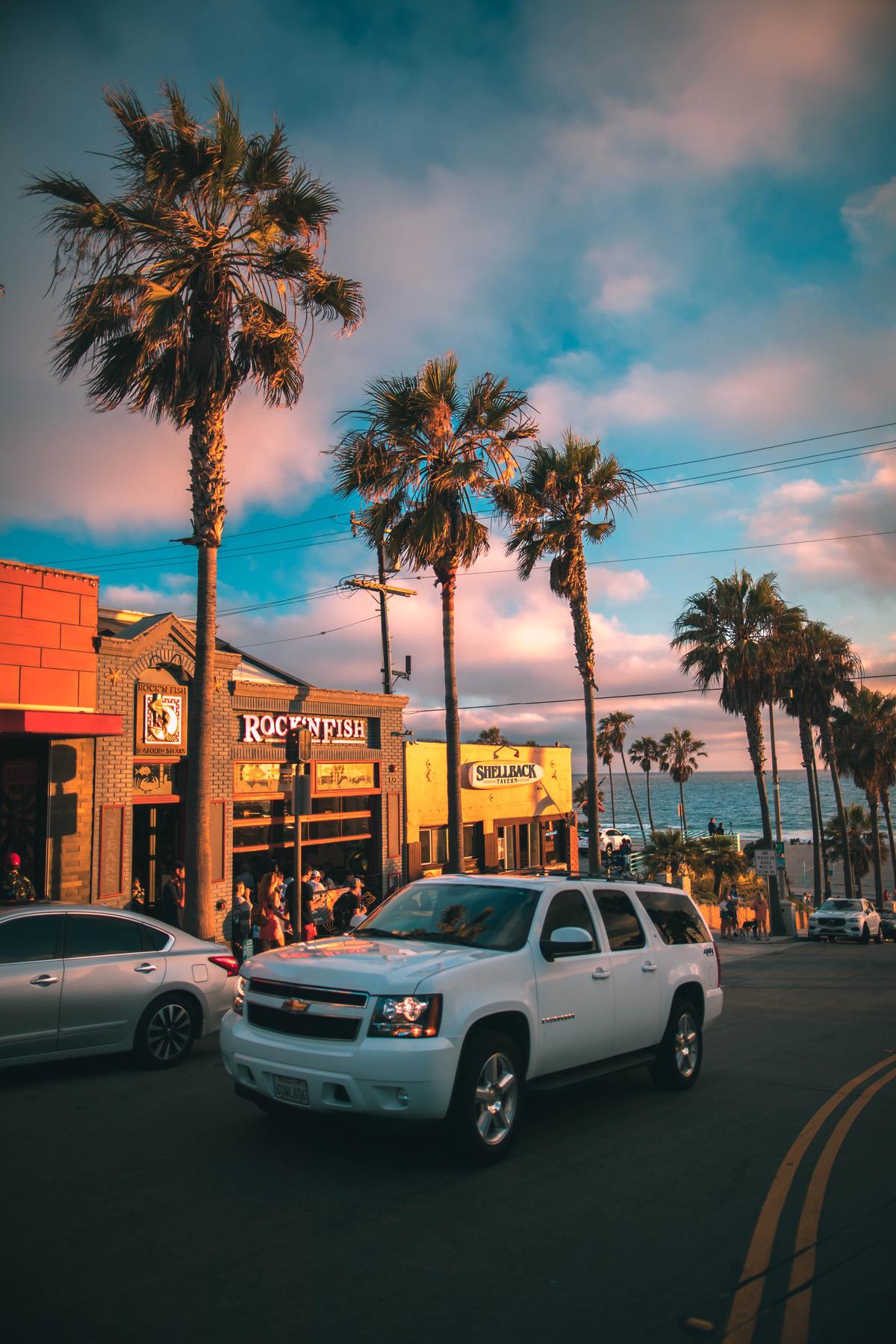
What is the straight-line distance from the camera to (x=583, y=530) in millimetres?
24828

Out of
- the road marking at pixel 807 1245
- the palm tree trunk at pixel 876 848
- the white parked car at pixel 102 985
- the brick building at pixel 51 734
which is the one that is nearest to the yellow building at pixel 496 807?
the brick building at pixel 51 734

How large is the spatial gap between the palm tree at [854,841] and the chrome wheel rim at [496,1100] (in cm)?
5686

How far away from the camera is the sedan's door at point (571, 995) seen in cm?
645

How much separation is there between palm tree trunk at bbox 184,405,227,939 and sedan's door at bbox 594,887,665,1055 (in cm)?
783

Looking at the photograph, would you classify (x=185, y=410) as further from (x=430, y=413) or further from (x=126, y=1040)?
(x=126, y=1040)

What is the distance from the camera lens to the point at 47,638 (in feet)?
52.4

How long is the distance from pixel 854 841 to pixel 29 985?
63.6 metres

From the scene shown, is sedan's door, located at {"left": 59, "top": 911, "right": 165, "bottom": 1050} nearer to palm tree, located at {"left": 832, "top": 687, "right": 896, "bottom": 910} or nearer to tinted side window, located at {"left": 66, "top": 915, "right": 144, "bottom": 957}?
tinted side window, located at {"left": 66, "top": 915, "right": 144, "bottom": 957}

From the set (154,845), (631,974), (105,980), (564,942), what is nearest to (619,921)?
(631,974)

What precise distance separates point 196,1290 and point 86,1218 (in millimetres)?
1106

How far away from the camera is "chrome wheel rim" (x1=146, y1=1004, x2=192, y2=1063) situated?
27.8ft

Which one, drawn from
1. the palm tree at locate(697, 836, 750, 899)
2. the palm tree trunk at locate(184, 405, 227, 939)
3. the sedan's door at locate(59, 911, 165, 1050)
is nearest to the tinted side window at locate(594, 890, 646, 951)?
the sedan's door at locate(59, 911, 165, 1050)

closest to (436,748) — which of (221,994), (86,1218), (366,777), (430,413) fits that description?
(366,777)

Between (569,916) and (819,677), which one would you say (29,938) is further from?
(819,677)
